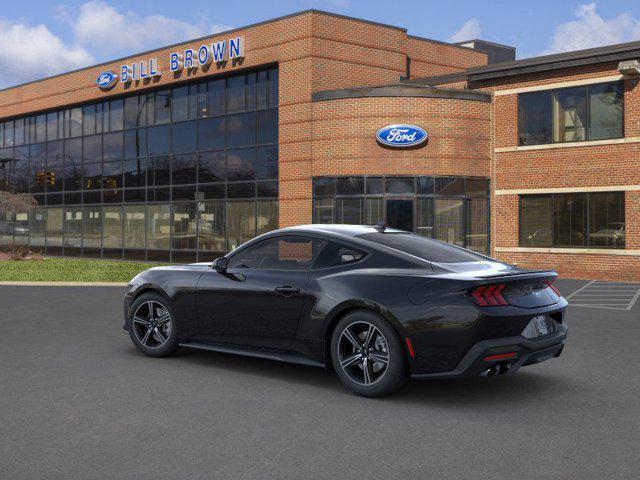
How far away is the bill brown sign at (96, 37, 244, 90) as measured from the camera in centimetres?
2780

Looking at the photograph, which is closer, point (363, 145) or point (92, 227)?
point (363, 145)

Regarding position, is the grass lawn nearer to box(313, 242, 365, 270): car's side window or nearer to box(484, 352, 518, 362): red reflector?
box(313, 242, 365, 270): car's side window

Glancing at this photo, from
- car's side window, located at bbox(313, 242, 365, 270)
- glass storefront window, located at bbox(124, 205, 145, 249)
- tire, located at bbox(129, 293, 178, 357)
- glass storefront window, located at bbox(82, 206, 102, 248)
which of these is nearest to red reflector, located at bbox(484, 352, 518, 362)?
car's side window, located at bbox(313, 242, 365, 270)

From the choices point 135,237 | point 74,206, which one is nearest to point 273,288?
point 135,237

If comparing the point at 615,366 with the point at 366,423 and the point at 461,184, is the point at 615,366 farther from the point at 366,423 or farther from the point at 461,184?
the point at 461,184

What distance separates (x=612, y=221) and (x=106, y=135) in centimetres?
2302

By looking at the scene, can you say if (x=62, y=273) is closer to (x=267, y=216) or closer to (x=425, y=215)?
(x=267, y=216)

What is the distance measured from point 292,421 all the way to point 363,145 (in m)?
19.4

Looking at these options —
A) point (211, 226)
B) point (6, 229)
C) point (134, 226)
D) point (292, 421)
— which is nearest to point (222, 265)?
point (292, 421)

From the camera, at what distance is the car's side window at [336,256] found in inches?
263

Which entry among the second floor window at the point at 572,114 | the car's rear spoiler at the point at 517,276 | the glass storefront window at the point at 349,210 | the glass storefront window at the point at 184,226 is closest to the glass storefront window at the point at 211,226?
the glass storefront window at the point at 184,226

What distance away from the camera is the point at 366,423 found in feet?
18.0

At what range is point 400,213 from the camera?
24094 millimetres

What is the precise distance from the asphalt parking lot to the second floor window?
15113 millimetres
